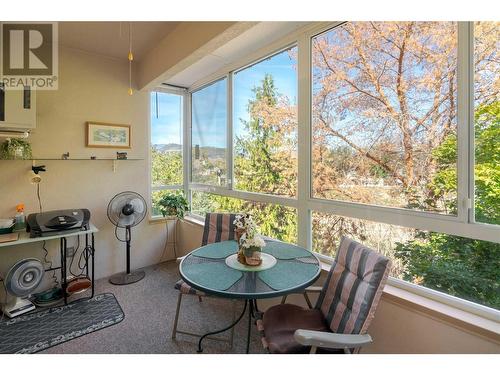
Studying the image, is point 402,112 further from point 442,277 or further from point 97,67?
point 97,67

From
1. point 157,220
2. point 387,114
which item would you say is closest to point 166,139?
point 157,220

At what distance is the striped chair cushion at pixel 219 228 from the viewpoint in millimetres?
2467

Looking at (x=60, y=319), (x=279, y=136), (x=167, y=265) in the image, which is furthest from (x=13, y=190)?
(x=279, y=136)

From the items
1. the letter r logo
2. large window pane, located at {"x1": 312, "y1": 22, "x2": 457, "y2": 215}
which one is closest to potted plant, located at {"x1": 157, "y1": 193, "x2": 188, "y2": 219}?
the letter r logo

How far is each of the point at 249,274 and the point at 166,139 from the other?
2.84 m

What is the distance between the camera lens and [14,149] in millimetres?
2418

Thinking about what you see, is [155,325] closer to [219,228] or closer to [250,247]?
[219,228]

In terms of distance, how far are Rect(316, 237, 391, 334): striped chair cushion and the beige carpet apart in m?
0.77

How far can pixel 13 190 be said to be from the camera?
2.60 metres

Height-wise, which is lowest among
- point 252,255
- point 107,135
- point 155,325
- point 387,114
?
point 155,325

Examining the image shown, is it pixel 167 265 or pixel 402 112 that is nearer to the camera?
pixel 402 112

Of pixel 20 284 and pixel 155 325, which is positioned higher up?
pixel 20 284

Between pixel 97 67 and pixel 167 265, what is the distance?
2774 millimetres

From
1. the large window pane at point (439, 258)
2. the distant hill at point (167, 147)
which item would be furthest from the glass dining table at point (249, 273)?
the distant hill at point (167, 147)
